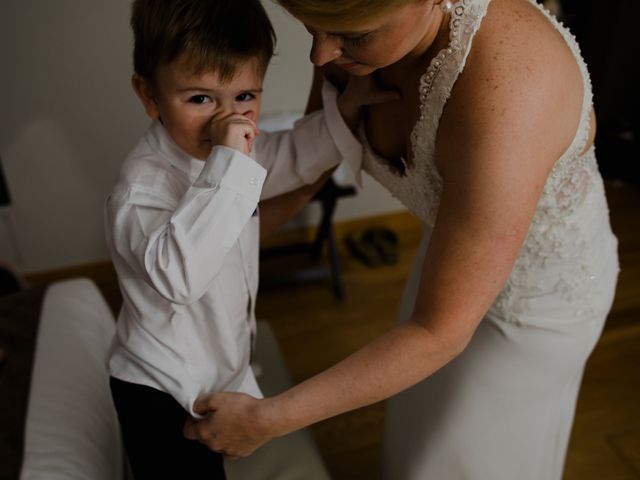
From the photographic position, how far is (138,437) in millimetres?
890

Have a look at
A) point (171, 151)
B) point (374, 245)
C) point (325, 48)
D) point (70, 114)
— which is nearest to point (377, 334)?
point (374, 245)

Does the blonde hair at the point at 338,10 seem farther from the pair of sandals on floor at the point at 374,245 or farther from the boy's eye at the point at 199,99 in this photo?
the pair of sandals on floor at the point at 374,245

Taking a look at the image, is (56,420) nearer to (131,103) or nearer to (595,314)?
(131,103)

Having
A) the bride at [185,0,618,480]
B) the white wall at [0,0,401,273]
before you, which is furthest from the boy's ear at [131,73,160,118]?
the bride at [185,0,618,480]

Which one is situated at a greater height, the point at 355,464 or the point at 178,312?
the point at 178,312

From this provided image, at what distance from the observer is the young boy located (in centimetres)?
68

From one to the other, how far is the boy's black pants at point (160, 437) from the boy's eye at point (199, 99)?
402 millimetres

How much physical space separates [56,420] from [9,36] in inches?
36.8

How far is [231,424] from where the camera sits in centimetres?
78

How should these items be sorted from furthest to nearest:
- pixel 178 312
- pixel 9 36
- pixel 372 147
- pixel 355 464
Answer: pixel 355 464, pixel 9 36, pixel 372 147, pixel 178 312

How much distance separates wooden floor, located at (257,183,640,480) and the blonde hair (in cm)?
126

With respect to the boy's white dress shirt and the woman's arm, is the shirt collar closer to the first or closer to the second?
the boy's white dress shirt

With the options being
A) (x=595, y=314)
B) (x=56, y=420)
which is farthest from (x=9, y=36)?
(x=595, y=314)

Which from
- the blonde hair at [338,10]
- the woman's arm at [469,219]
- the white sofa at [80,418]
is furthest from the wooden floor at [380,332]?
the blonde hair at [338,10]
